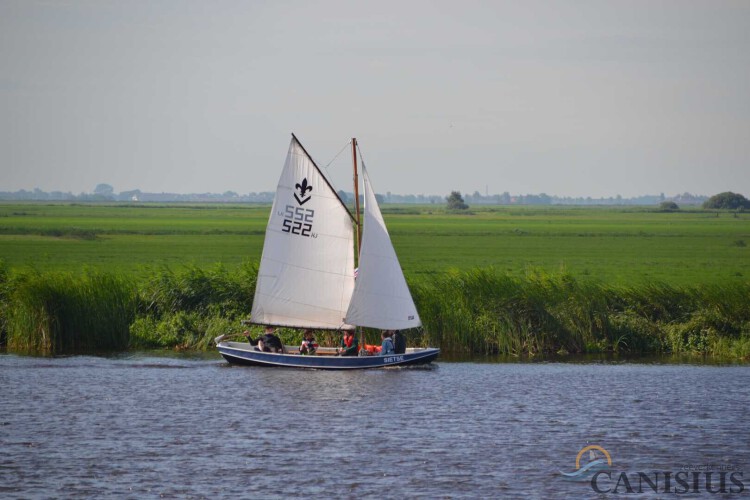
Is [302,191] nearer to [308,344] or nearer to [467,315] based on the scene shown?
[308,344]

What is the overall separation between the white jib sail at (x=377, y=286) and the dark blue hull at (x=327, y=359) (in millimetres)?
1603

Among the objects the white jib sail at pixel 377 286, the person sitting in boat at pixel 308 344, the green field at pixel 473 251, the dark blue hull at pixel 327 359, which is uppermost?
the white jib sail at pixel 377 286

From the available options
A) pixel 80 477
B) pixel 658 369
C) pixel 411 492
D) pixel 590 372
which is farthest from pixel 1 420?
pixel 658 369

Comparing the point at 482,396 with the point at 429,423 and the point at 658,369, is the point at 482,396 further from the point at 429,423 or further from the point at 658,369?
the point at 658,369

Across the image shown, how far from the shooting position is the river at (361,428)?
95.8 ft

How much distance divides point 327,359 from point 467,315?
325 inches

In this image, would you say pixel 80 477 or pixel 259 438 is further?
pixel 259 438

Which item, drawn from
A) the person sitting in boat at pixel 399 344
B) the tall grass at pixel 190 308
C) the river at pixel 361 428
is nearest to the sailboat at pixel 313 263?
the person sitting in boat at pixel 399 344

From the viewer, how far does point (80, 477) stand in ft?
96.3

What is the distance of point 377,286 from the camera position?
48375 mm

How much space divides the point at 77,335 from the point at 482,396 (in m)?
21.9

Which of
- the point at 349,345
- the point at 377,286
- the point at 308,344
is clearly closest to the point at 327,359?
the point at 349,345

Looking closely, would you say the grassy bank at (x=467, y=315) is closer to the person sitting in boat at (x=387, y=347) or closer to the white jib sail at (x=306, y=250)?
the white jib sail at (x=306, y=250)

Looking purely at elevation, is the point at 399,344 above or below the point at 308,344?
above
